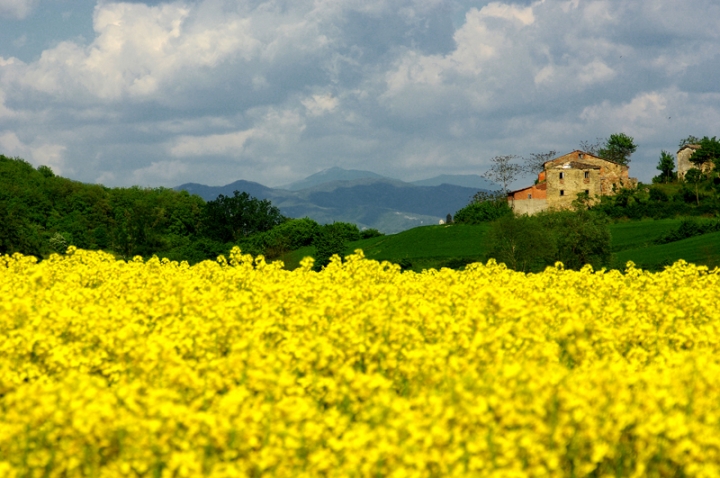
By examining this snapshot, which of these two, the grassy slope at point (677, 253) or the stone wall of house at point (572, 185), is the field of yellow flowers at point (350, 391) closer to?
the grassy slope at point (677, 253)

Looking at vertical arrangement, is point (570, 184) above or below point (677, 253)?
above

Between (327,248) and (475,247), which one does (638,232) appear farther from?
(327,248)

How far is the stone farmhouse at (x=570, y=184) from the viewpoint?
104938mm

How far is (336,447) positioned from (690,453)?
14.2 feet

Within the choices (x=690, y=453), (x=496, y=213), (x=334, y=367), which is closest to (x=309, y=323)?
(x=334, y=367)

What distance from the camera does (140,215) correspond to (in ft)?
358

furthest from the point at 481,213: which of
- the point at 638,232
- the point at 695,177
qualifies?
the point at 695,177

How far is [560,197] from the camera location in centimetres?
10550

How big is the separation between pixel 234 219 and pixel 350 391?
11673 cm

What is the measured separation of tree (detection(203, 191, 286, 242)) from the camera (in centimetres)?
12450

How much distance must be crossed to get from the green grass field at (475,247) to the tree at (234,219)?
26078 millimetres

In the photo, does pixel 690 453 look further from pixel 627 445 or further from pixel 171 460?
pixel 171 460

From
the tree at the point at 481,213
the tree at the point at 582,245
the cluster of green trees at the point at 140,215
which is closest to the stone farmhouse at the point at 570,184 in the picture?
the tree at the point at 481,213

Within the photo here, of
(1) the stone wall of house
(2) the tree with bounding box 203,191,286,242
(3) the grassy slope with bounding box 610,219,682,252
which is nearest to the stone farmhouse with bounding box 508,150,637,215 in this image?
(1) the stone wall of house
